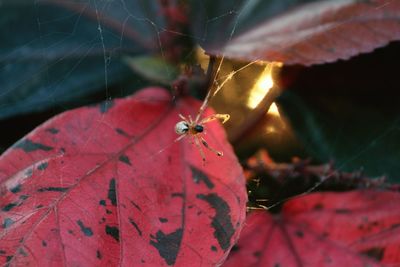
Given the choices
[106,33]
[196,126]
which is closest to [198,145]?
[196,126]

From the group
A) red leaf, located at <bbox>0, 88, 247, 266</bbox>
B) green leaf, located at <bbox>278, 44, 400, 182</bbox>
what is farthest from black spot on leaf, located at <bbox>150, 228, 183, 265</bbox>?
green leaf, located at <bbox>278, 44, 400, 182</bbox>

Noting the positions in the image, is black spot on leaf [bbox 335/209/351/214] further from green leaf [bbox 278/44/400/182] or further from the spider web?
the spider web

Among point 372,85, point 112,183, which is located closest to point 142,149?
point 112,183

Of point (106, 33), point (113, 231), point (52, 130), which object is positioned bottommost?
point (113, 231)

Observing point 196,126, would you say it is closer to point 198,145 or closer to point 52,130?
point 198,145

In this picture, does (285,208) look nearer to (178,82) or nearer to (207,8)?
(178,82)

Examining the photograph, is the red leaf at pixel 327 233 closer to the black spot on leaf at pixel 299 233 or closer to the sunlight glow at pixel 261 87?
the black spot on leaf at pixel 299 233
